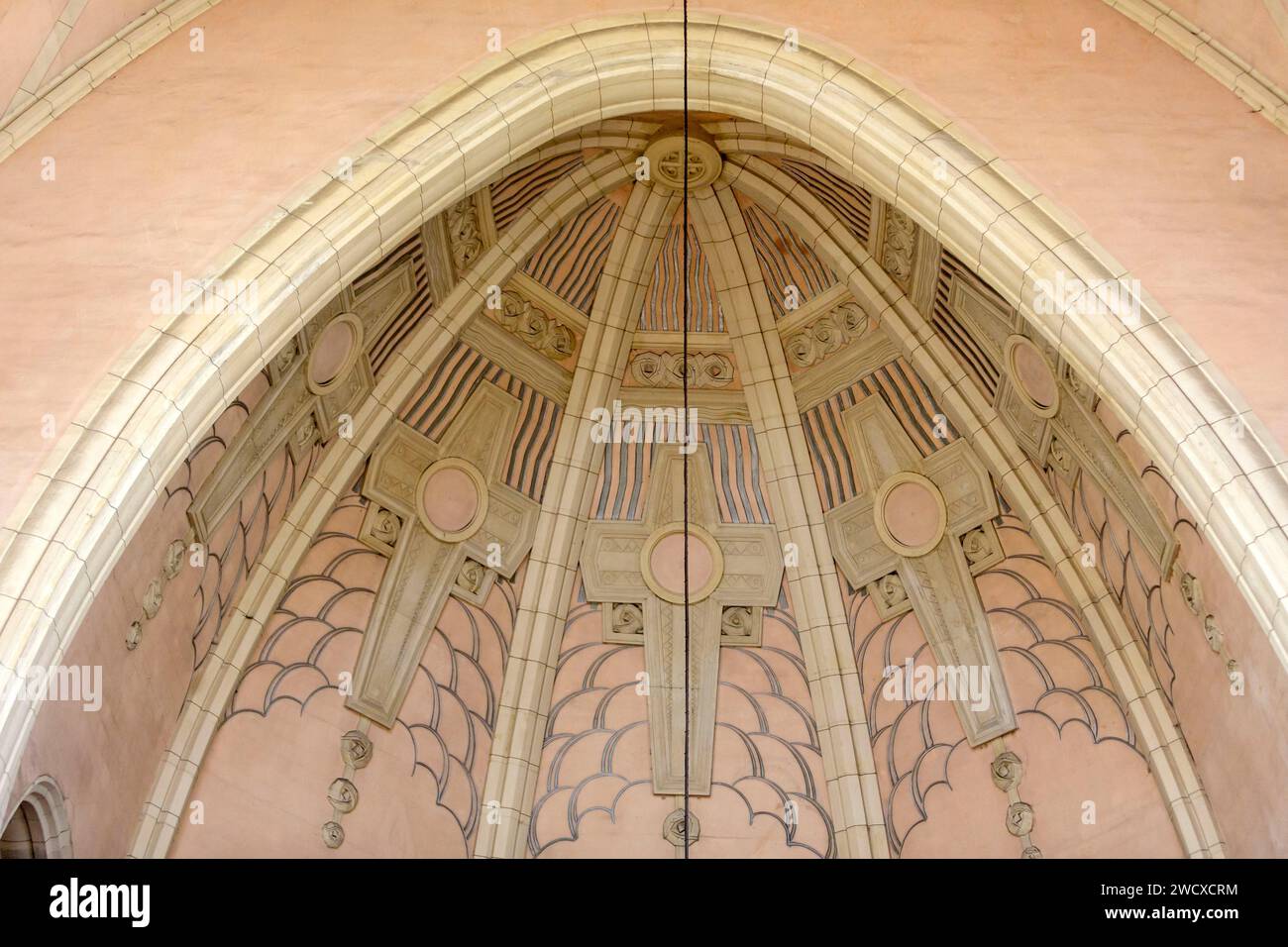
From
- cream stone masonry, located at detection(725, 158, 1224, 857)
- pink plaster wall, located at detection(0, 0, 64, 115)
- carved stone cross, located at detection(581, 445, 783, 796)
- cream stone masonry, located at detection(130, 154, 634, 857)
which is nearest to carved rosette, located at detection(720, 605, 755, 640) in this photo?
carved stone cross, located at detection(581, 445, 783, 796)

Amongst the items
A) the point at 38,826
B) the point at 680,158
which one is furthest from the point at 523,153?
the point at 38,826

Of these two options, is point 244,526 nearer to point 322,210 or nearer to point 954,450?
point 322,210

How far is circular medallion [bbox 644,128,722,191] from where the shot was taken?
27.7 ft

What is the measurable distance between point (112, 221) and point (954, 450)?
4.27m

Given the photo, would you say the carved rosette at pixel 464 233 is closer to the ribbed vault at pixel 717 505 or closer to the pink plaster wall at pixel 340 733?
the ribbed vault at pixel 717 505

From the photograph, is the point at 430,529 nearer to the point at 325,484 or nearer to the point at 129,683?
the point at 325,484

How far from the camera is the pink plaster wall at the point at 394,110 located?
6172mm

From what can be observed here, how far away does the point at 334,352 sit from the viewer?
7793 millimetres

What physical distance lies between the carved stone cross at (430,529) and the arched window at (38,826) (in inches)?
67.6

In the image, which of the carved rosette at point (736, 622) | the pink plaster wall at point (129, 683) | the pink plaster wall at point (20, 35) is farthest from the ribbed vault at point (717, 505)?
the pink plaster wall at point (20, 35)

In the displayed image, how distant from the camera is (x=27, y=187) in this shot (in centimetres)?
651

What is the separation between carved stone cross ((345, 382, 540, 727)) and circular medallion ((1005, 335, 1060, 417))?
2572mm
